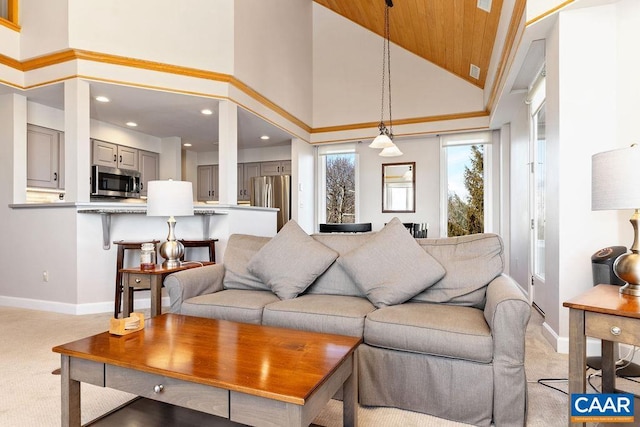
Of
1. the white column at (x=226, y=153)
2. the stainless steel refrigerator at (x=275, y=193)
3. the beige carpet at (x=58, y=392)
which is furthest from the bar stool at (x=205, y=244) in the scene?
the stainless steel refrigerator at (x=275, y=193)

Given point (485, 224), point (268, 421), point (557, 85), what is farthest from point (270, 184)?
point (268, 421)

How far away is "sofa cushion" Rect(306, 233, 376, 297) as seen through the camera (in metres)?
2.38

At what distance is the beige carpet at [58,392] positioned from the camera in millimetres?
1713

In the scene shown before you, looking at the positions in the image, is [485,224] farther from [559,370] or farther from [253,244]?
[253,244]

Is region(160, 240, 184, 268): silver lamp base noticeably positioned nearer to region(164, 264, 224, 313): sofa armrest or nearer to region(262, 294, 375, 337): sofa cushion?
region(164, 264, 224, 313): sofa armrest

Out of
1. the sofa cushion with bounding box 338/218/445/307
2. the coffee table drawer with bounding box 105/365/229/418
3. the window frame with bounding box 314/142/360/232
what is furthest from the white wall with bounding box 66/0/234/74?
the coffee table drawer with bounding box 105/365/229/418

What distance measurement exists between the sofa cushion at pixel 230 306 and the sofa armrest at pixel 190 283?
6 cm

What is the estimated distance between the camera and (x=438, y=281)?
215cm

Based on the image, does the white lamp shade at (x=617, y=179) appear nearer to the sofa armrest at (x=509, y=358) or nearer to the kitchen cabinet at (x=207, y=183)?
the sofa armrest at (x=509, y=358)

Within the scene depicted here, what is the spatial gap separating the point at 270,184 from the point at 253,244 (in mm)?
3850

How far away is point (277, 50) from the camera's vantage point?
5.41m

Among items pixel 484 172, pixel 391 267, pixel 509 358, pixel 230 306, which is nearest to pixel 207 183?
pixel 484 172

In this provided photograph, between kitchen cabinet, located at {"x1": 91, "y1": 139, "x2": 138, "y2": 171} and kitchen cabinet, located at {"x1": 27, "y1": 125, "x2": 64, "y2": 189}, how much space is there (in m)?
0.59

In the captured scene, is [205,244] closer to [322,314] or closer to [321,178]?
[322,314]
